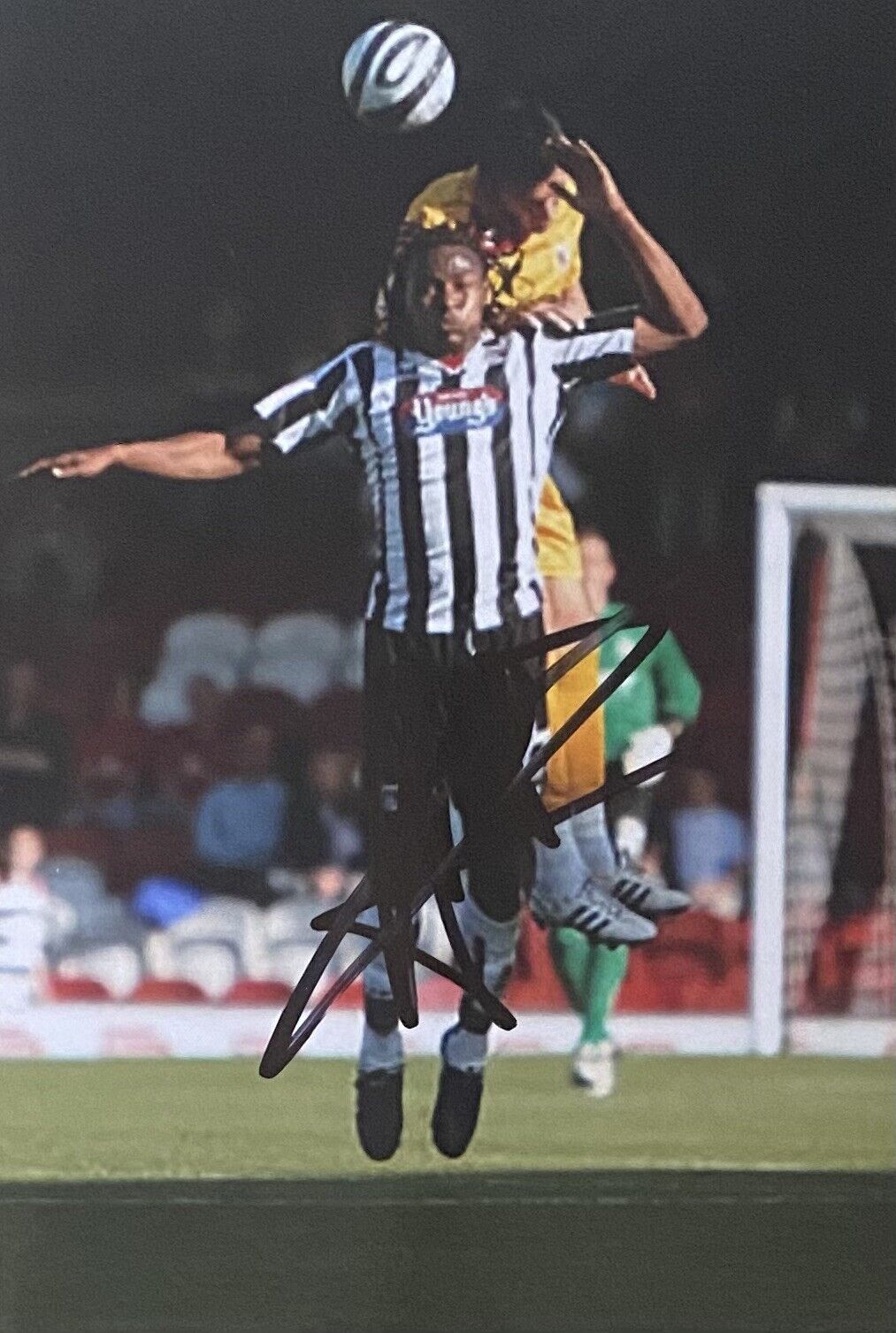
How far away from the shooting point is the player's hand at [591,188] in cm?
390

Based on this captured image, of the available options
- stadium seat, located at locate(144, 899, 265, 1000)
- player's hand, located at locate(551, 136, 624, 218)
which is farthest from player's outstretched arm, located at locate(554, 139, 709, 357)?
stadium seat, located at locate(144, 899, 265, 1000)

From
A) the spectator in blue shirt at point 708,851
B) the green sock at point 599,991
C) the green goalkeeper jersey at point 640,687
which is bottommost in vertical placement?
the green sock at point 599,991

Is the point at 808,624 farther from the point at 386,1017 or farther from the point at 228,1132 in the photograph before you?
the point at 228,1132

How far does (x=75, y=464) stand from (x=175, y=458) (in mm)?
141

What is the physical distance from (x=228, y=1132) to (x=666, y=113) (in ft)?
5.18

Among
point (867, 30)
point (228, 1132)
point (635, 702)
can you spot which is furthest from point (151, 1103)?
point (867, 30)

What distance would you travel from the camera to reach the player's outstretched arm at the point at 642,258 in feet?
12.8

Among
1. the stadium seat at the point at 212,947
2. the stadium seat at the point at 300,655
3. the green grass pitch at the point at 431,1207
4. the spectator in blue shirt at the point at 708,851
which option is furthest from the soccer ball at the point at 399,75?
the green grass pitch at the point at 431,1207

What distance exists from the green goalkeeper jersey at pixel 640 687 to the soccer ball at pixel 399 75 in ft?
2.48

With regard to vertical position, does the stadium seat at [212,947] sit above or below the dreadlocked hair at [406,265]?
below

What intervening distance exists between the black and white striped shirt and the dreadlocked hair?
0.03m

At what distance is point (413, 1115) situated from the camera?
12.9 feet

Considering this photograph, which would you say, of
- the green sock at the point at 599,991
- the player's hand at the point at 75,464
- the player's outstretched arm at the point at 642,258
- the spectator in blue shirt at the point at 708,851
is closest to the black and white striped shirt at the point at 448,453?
the player's outstretched arm at the point at 642,258

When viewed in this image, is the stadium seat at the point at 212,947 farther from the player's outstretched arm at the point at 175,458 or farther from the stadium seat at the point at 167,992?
the player's outstretched arm at the point at 175,458
